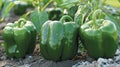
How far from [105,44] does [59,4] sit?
1.16 metres

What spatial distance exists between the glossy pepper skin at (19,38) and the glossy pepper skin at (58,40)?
0.83 feet

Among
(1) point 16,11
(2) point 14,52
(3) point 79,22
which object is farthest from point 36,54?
(1) point 16,11

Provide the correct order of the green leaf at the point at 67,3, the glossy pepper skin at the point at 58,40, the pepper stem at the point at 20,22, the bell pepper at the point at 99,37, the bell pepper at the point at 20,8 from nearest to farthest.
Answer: the bell pepper at the point at 99,37, the glossy pepper skin at the point at 58,40, the pepper stem at the point at 20,22, the green leaf at the point at 67,3, the bell pepper at the point at 20,8

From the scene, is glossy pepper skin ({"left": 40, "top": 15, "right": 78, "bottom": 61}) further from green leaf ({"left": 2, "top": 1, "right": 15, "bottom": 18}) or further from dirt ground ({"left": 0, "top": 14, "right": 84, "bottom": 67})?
green leaf ({"left": 2, "top": 1, "right": 15, "bottom": 18})

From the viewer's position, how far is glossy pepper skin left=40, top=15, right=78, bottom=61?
477 centimetres

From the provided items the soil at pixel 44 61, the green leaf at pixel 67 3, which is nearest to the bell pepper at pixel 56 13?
the green leaf at pixel 67 3

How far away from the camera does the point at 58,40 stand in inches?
188

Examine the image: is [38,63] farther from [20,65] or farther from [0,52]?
[0,52]

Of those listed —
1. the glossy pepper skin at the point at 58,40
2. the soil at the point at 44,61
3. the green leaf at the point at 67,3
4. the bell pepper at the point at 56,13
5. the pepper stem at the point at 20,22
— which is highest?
the green leaf at the point at 67,3

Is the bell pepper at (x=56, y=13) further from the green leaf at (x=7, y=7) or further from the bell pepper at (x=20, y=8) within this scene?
the bell pepper at (x=20, y=8)

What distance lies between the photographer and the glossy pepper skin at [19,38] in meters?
4.98

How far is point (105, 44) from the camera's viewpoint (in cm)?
473

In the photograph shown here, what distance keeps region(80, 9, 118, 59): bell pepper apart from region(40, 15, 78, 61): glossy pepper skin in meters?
0.12

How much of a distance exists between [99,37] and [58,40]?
1.44 ft
